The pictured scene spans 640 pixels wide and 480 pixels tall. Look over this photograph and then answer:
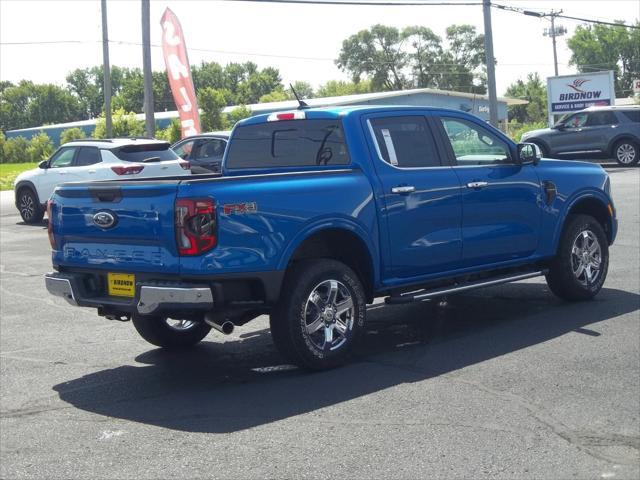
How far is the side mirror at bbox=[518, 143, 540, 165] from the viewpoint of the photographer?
8797 mm

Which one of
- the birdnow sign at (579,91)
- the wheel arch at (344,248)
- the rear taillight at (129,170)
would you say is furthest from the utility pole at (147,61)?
the birdnow sign at (579,91)

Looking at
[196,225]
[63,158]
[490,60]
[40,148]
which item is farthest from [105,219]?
[40,148]

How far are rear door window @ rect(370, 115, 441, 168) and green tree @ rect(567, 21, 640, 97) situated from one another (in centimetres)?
12343

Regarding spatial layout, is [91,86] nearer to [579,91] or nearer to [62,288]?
[579,91]

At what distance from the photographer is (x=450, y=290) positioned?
8.01 meters

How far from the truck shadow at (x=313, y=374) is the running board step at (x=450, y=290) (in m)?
0.40

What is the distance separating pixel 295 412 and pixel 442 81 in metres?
108

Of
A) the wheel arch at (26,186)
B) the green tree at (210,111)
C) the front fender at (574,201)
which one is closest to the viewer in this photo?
the front fender at (574,201)

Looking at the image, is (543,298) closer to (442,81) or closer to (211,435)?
(211,435)

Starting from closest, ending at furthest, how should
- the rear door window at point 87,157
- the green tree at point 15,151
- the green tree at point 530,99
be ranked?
1. the rear door window at point 87,157
2. the green tree at point 15,151
3. the green tree at point 530,99

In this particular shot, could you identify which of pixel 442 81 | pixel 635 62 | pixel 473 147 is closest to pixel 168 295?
pixel 473 147

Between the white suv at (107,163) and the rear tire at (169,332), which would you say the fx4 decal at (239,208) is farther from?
the white suv at (107,163)

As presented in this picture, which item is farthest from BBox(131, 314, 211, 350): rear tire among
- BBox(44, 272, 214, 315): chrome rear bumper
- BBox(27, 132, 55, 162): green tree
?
BBox(27, 132, 55, 162): green tree

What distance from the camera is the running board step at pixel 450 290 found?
7738 millimetres
